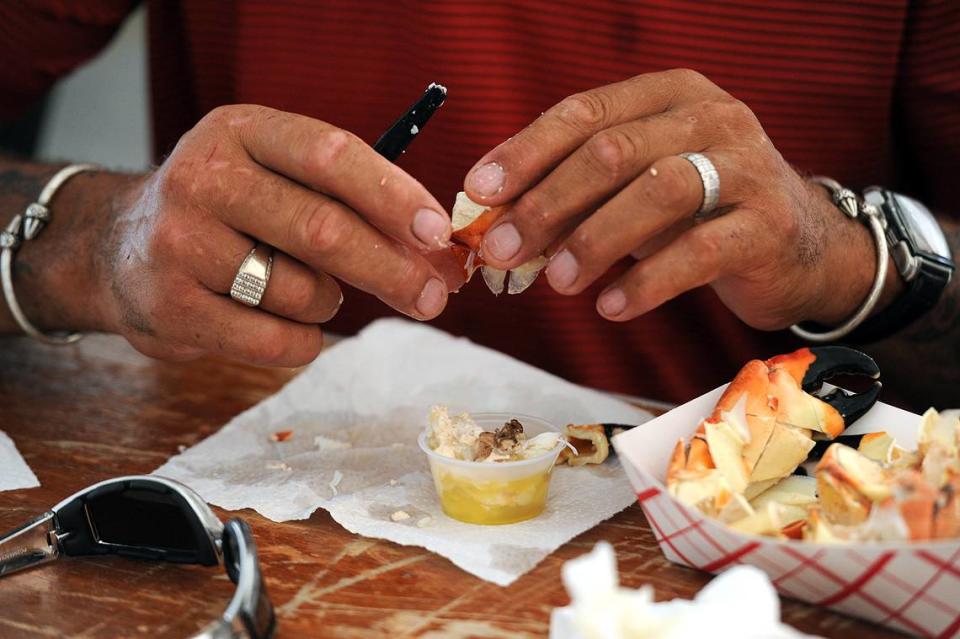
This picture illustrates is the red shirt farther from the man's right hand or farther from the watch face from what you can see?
the man's right hand

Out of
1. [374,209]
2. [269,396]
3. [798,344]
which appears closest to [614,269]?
[798,344]

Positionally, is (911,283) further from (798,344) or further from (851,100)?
(851,100)

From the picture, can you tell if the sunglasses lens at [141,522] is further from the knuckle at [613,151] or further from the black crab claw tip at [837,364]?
the black crab claw tip at [837,364]

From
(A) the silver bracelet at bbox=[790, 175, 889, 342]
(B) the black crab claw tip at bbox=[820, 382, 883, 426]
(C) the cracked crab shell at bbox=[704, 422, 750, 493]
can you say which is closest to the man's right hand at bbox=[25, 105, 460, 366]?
(C) the cracked crab shell at bbox=[704, 422, 750, 493]

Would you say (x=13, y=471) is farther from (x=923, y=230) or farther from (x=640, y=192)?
(x=923, y=230)

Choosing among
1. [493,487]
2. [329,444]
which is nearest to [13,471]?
[329,444]

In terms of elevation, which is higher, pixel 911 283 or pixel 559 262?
pixel 559 262

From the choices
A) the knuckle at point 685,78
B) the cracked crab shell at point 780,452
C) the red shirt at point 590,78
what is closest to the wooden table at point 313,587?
the cracked crab shell at point 780,452
